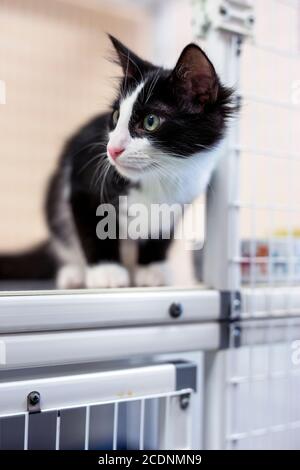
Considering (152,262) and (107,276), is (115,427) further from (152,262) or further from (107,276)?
(152,262)

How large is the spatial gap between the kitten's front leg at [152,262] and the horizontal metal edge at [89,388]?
0.83ft

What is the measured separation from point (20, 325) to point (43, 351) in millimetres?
47

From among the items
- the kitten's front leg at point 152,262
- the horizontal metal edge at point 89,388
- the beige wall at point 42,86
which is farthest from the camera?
the beige wall at point 42,86

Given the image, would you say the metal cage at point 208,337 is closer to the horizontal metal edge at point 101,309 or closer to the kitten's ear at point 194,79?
the horizontal metal edge at point 101,309

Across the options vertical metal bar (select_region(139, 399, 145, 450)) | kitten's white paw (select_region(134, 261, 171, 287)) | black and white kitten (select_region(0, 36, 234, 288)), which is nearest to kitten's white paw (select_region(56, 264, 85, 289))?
black and white kitten (select_region(0, 36, 234, 288))

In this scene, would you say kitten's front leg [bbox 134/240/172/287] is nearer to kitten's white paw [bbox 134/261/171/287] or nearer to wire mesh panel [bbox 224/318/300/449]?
kitten's white paw [bbox 134/261/171/287]

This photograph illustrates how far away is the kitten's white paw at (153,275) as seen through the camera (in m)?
0.84

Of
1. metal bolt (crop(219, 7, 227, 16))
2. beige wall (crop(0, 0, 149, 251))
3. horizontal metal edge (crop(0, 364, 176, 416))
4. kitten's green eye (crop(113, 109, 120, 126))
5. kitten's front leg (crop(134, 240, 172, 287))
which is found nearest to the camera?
horizontal metal edge (crop(0, 364, 176, 416))

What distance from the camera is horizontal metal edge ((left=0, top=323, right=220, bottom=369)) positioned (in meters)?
0.56

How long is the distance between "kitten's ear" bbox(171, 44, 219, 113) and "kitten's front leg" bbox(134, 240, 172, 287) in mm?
348

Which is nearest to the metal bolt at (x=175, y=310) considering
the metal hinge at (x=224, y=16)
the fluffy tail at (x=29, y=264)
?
the metal hinge at (x=224, y=16)

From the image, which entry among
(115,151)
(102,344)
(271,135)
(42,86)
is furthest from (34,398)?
(42,86)

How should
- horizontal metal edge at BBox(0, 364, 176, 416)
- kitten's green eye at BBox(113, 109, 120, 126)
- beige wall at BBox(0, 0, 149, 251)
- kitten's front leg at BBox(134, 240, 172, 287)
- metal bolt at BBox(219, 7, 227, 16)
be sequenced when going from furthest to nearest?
beige wall at BBox(0, 0, 149, 251) < kitten's front leg at BBox(134, 240, 172, 287) < metal bolt at BBox(219, 7, 227, 16) < kitten's green eye at BBox(113, 109, 120, 126) < horizontal metal edge at BBox(0, 364, 176, 416)

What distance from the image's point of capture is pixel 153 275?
872mm
